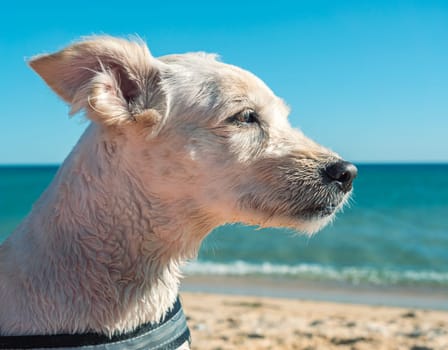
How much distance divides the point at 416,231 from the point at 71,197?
2084cm

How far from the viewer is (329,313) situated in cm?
913

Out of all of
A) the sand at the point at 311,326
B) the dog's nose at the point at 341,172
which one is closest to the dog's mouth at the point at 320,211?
the dog's nose at the point at 341,172

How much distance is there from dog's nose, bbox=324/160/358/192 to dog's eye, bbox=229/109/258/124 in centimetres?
41

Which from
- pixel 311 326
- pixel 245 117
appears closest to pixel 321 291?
pixel 311 326

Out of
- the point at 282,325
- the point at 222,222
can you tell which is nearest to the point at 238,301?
the point at 282,325

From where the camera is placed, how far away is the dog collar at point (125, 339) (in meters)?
2.46

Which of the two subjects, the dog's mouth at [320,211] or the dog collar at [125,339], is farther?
the dog's mouth at [320,211]

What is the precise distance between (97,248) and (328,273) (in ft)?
37.9

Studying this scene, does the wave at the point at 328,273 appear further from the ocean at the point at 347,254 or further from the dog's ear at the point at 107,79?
the dog's ear at the point at 107,79

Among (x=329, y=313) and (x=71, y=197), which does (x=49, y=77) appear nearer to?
(x=71, y=197)

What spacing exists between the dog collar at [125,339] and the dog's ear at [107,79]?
2.92 feet

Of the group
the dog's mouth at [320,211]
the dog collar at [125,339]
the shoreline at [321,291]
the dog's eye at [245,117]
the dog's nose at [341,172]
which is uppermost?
the dog's eye at [245,117]

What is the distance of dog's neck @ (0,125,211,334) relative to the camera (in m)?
2.52

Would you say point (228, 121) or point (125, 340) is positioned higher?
point (228, 121)
